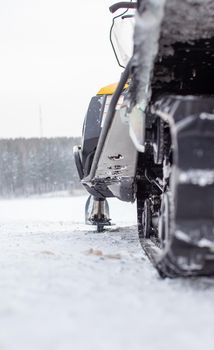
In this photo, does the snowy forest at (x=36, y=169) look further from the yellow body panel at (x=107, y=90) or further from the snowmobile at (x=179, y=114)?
the snowmobile at (x=179, y=114)

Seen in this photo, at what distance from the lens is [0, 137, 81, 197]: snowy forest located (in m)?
72.2

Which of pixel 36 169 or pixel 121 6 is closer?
pixel 121 6

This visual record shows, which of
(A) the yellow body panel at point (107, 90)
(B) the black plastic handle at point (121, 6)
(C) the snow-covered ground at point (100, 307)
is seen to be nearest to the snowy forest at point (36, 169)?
(A) the yellow body panel at point (107, 90)

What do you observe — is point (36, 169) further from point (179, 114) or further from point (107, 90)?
point (179, 114)

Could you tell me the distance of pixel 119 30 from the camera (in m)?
3.73

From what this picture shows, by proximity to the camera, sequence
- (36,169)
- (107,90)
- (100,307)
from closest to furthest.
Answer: (100,307) → (107,90) → (36,169)

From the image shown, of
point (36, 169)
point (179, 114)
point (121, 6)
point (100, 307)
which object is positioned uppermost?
point (121, 6)

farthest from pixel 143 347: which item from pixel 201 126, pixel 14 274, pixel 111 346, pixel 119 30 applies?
pixel 119 30

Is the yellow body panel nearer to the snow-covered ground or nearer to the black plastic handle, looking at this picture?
the black plastic handle

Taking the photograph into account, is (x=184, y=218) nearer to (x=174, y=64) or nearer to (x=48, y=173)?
(x=174, y=64)

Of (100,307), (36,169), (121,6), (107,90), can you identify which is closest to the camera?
(100,307)

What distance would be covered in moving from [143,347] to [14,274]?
4.12 feet

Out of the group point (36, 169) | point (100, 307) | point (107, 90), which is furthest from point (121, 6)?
point (36, 169)

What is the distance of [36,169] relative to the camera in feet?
239
